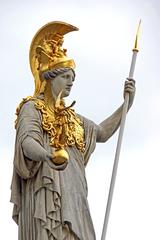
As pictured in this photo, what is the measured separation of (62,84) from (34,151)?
1.39 meters

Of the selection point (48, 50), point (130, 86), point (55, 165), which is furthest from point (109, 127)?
point (55, 165)

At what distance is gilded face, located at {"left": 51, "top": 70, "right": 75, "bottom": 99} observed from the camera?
743 inches

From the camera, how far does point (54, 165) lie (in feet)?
57.8

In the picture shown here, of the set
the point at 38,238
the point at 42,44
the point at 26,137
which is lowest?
the point at 38,238

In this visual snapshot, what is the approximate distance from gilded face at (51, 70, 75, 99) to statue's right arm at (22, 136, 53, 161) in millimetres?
1026

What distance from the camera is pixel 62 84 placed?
1888 centimetres

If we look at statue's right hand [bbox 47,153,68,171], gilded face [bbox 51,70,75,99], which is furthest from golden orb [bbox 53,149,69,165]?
gilded face [bbox 51,70,75,99]

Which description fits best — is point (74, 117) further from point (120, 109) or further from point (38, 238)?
Result: point (38, 238)

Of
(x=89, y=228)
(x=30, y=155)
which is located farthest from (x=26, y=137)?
(x=89, y=228)

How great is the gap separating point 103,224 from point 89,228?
0.77ft

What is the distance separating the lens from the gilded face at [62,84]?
1888 cm

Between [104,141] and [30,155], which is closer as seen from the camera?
[30,155]

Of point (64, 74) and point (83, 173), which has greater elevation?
point (64, 74)

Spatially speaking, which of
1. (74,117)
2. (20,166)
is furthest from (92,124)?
(20,166)
